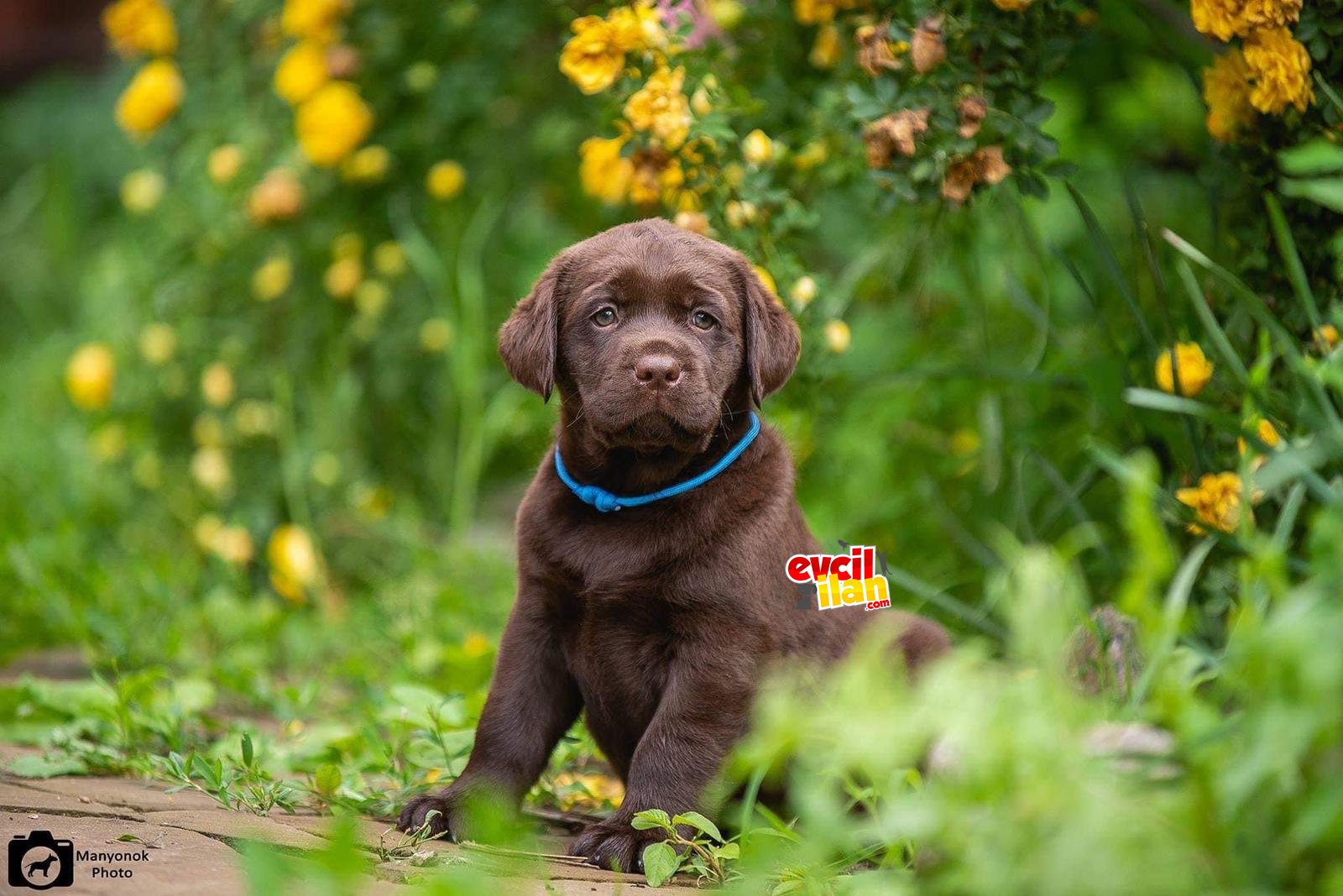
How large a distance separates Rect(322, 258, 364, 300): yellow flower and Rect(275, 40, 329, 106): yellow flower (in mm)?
541

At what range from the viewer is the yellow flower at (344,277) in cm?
466

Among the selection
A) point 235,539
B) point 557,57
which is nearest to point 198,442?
point 235,539

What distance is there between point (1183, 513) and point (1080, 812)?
1504mm

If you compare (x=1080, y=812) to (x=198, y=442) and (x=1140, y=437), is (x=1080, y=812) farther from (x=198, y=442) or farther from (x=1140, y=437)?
(x=198, y=442)

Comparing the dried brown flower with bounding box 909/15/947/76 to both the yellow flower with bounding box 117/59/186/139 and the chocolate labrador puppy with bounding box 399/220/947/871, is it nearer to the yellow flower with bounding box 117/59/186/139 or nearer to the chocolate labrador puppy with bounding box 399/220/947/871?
the chocolate labrador puppy with bounding box 399/220/947/871

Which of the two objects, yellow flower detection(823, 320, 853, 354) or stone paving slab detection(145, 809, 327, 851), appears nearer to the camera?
stone paving slab detection(145, 809, 327, 851)

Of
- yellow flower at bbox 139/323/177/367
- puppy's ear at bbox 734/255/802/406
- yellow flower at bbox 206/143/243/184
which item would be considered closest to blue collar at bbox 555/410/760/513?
puppy's ear at bbox 734/255/802/406

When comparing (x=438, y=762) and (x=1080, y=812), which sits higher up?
(x=1080, y=812)

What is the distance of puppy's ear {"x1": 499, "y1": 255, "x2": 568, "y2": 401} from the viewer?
2684mm

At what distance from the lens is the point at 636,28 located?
2943 mm

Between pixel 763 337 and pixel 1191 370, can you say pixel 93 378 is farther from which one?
pixel 1191 370

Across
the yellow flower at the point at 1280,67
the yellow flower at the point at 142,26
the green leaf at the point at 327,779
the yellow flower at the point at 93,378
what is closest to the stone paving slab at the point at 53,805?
the green leaf at the point at 327,779

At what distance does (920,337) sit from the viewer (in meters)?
4.39

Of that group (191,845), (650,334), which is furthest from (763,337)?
(191,845)
